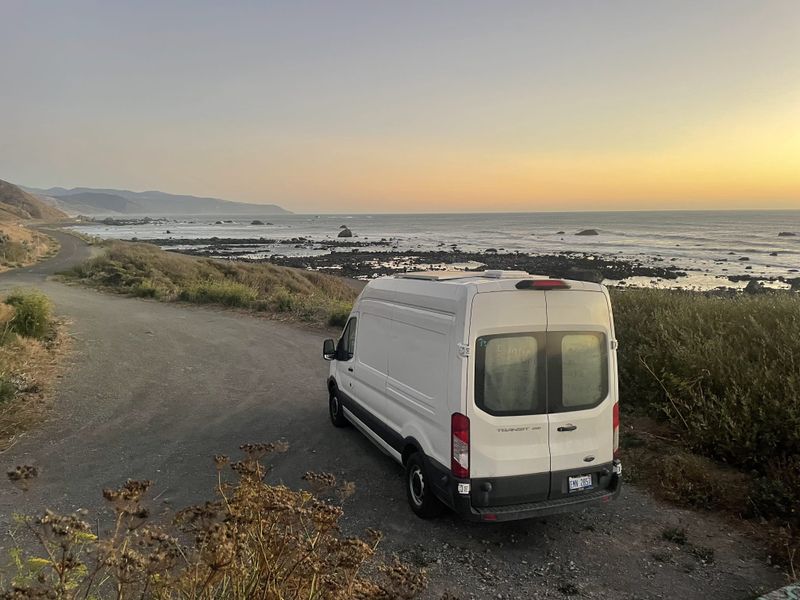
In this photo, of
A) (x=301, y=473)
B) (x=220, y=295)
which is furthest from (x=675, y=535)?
(x=220, y=295)

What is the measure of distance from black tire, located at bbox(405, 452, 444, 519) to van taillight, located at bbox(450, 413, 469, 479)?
586mm

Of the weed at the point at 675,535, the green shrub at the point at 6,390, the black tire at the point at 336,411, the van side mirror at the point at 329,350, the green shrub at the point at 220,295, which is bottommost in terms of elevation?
the weed at the point at 675,535

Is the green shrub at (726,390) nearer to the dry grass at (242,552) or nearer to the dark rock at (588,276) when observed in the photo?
the dark rock at (588,276)

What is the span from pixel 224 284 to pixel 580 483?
2062 cm

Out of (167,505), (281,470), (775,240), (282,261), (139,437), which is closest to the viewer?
(167,505)

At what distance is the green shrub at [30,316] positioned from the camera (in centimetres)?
1248

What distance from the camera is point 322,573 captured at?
104 inches

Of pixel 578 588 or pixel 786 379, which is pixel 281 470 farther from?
pixel 786 379

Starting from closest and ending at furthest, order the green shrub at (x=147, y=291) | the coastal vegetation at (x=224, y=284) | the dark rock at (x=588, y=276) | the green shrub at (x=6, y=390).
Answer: the dark rock at (x=588, y=276), the green shrub at (x=6, y=390), the coastal vegetation at (x=224, y=284), the green shrub at (x=147, y=291)

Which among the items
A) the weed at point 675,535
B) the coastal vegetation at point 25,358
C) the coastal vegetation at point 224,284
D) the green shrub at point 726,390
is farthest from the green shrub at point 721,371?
the coastal vegetation at point 224,284

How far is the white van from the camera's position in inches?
187

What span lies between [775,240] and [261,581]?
82796 mm

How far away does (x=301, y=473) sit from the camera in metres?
6.60

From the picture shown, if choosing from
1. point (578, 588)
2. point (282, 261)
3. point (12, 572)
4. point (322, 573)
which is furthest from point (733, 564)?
point (282, 261)
